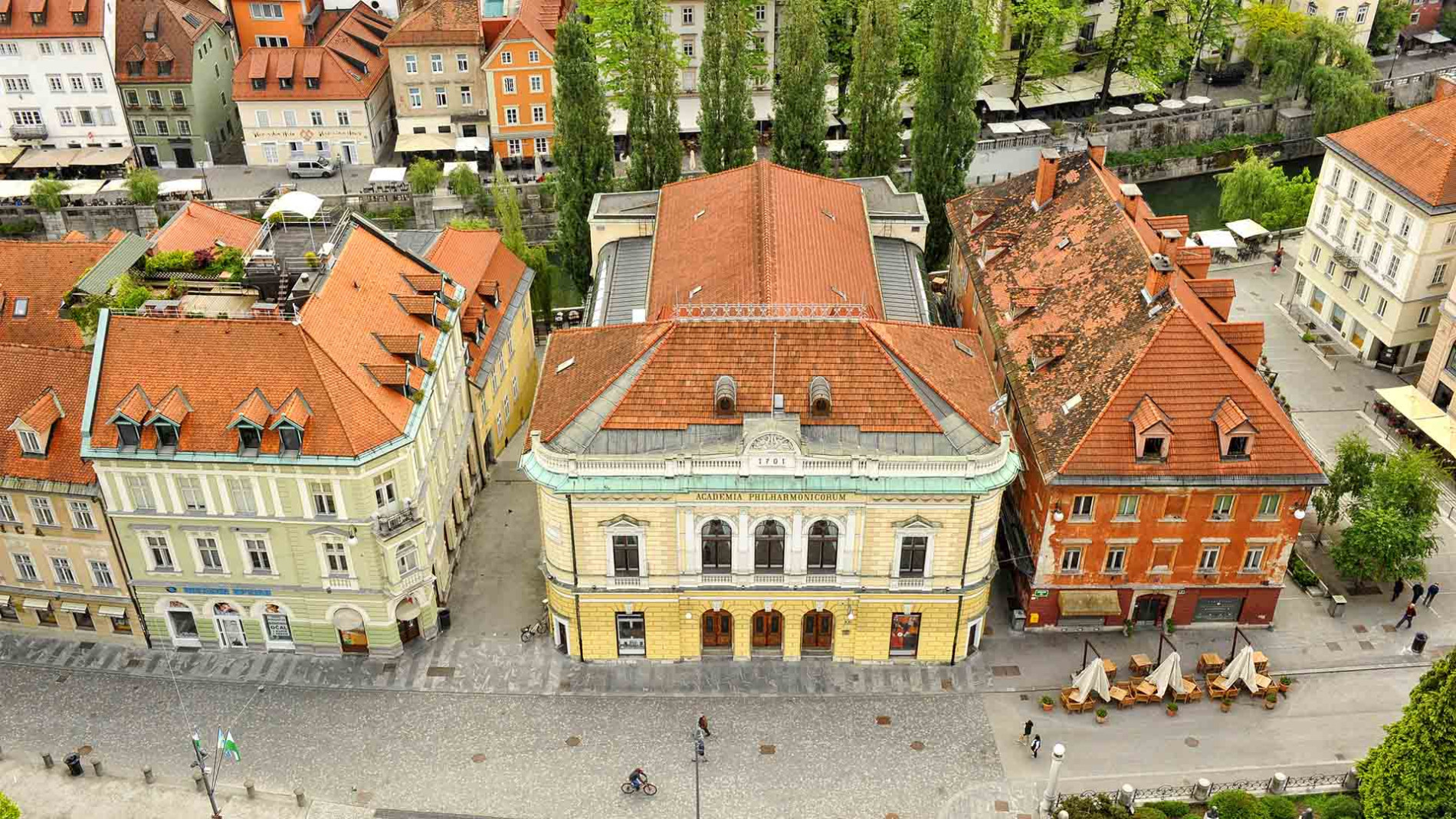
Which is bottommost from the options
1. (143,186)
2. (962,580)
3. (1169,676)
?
(1169,676)

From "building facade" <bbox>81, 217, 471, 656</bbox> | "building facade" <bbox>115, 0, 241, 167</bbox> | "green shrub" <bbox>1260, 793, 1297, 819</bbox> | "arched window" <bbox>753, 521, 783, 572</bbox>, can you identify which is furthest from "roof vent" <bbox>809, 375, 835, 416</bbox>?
"building facade" <bbox>115, 0, 241, 167</bbox>

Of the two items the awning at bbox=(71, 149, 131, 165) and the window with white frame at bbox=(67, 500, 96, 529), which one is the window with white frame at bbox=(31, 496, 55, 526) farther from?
the awning at bbox=(71, 149, 131, 165)

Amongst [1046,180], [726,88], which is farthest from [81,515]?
[1046,180]

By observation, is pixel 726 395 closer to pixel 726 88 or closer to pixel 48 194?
pixel 726 88

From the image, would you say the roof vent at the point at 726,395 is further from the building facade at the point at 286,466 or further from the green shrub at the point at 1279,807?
the green shrub at the point at 1279,807

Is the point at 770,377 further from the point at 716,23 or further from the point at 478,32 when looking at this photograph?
the point at 478,32
